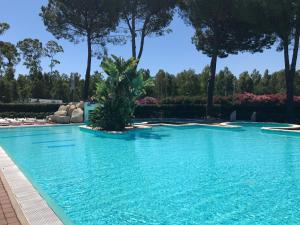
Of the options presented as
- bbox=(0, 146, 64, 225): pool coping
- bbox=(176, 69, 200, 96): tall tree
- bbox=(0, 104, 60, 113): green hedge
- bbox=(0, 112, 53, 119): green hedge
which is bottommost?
bbox=(0, 146, 64, 225): pool coping

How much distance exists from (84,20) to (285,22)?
55.5ft

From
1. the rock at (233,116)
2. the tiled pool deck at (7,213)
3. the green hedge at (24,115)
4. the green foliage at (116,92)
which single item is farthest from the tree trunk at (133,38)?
the tiled pool deck at (7,213)

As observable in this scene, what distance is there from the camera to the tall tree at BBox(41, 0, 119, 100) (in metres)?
30.5

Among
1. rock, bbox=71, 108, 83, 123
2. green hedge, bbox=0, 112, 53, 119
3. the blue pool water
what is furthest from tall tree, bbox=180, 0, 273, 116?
the blue pool water

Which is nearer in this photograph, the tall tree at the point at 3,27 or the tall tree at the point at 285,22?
the tall tree at the point at 285,22

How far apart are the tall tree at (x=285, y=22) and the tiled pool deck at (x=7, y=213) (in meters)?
21.3

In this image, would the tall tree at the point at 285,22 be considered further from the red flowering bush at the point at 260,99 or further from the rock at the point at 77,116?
the rock at the point at 77,116

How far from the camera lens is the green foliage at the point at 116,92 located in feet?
59.9

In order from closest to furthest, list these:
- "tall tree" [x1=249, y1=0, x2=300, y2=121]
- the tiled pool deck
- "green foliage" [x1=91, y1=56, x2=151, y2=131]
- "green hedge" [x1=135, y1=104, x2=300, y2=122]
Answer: the tiled pool deck < "green foliage" [x1=91, y1=56, x2=151, y2=131] < "tall tree" [x1=249, y1=0, x2=300, y2=121] < "green hedge" [x1=135, y1=104, x2=300, y2=122]

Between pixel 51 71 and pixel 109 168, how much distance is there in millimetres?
51282

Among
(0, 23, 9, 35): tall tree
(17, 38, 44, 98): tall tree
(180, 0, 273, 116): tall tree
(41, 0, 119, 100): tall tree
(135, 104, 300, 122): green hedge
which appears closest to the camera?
(135, 104, 300, 122): green hedge

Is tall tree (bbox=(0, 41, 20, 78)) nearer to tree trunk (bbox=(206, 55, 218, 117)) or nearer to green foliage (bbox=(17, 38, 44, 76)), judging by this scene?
green foliage (bbox=(17, 38, 44, 76))

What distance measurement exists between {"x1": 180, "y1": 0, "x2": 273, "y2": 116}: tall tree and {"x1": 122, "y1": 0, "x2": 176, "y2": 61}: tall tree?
2261 millimetres

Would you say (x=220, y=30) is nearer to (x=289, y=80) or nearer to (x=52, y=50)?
(x=289, y=80)
